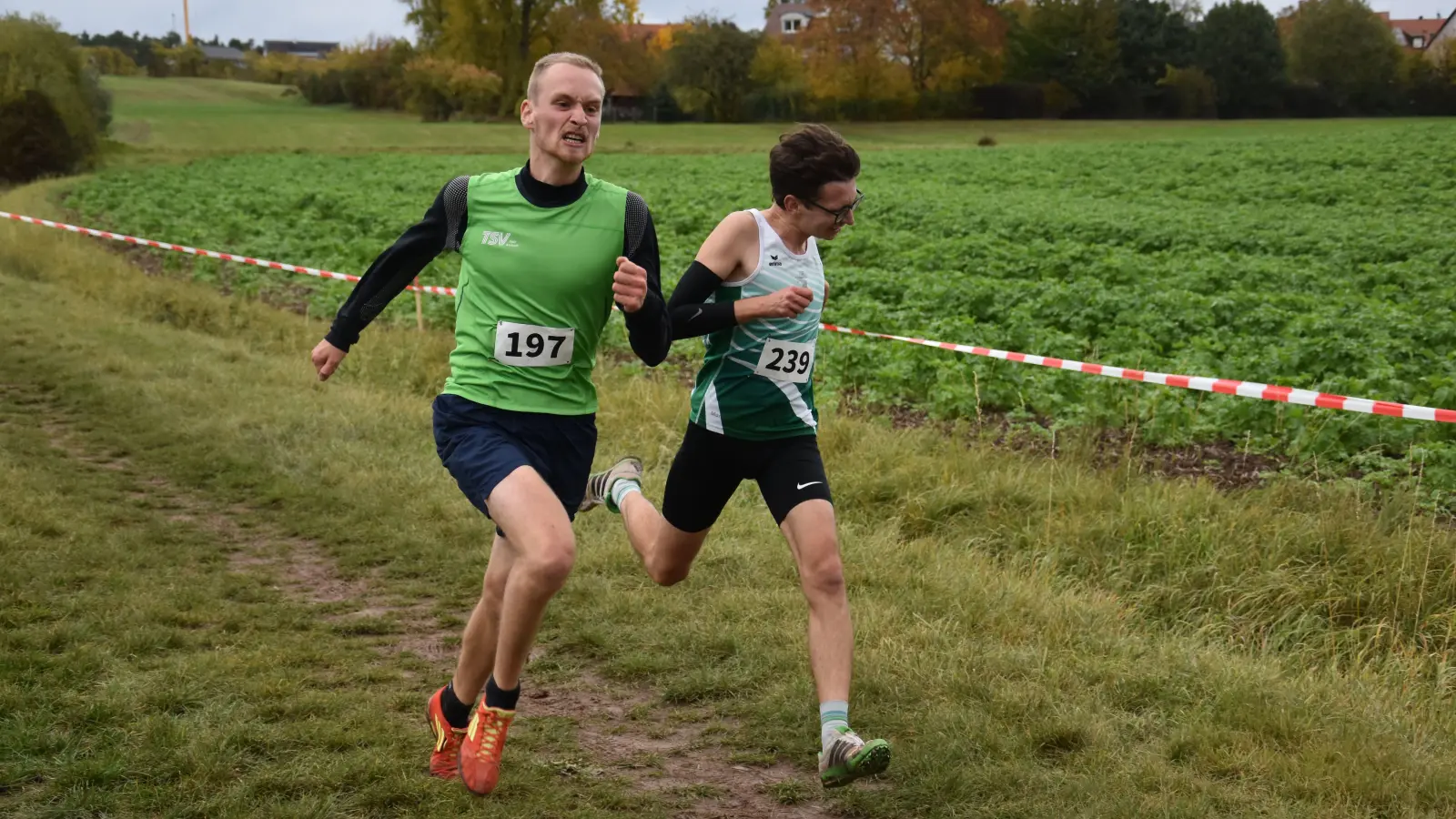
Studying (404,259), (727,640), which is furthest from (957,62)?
(404,259)

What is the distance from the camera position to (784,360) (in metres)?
4.66

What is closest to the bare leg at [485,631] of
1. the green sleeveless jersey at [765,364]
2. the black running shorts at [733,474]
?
the black running shorts at [733,474]

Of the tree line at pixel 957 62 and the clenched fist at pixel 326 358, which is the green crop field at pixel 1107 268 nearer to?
the clenched fist at pixel 326 358

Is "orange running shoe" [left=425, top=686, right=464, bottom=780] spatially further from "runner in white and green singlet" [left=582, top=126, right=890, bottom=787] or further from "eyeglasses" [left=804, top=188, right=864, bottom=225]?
"eyeglasses" [left=804, top=188, right=864, bottom=225]

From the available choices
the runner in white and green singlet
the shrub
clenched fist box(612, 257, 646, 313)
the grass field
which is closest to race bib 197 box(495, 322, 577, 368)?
clenched fist box(612, 257, 646, 313)

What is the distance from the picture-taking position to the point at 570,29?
80.4 metres

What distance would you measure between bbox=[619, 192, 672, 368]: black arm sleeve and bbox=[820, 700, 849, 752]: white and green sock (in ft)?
3.97

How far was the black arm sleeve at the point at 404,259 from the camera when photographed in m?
4.45

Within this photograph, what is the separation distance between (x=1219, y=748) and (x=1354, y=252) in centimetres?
1591

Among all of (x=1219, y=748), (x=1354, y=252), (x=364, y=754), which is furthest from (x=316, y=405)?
(x=1354, y=252)

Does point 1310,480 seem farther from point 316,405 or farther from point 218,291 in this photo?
point 218,291

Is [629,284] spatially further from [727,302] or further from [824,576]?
[824,576]

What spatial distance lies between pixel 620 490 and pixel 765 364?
114 centimetres

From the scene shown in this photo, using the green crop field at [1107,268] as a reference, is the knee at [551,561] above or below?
above
